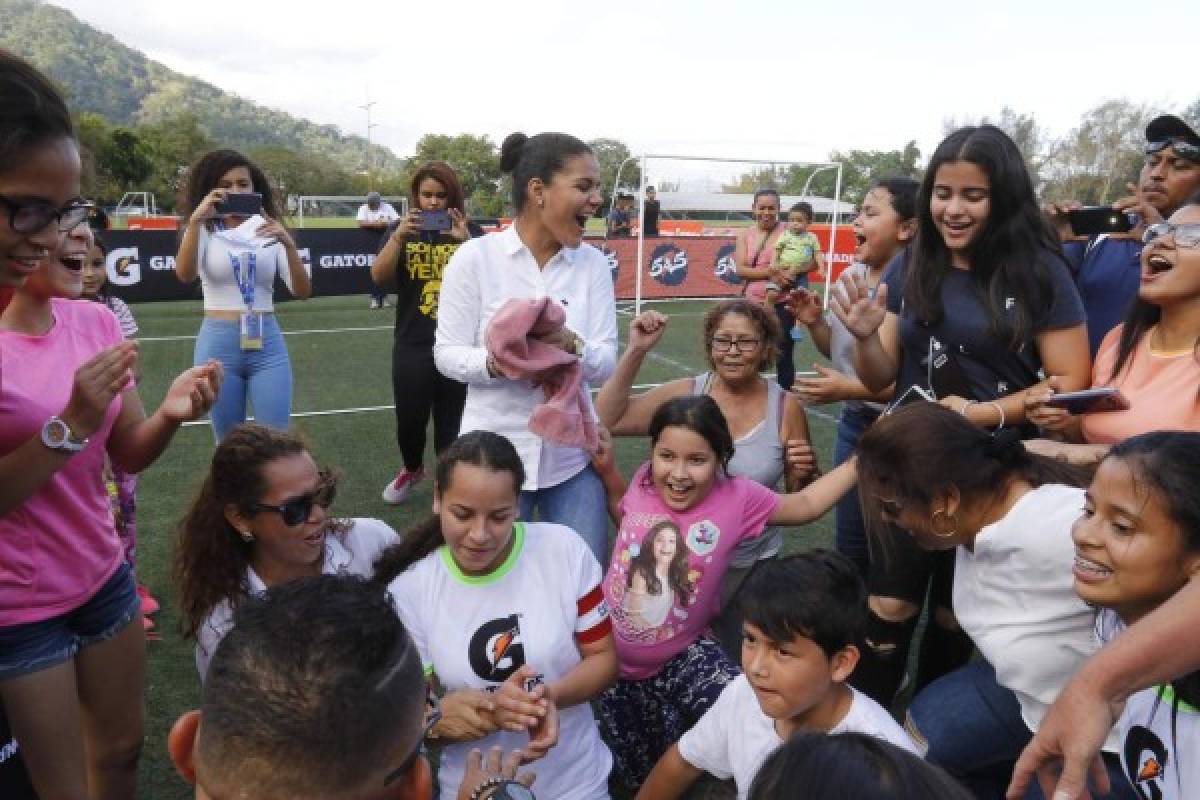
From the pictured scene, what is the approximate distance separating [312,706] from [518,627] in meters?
1.37

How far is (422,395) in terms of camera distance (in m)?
5.43

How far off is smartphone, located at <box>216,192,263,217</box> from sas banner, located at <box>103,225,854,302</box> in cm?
869

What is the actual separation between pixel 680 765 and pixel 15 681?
5.58ft

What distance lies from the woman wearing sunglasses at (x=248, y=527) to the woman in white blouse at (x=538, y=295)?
0.71 metres

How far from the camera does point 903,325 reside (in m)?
3.01

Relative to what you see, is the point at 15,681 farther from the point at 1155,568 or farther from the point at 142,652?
the point at 1155,568

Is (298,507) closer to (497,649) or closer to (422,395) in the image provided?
(497,649)

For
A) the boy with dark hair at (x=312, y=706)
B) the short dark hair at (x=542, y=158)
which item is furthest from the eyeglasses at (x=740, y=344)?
the boy with dark hair at (x=312, y=706)

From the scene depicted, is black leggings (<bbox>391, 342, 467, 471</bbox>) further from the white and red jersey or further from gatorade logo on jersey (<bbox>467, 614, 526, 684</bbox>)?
gatorade logo on jersey (<bbox>467, 614, 526, 684</bbox>)

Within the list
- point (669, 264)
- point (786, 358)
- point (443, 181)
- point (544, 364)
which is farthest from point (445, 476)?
point (669, 264)

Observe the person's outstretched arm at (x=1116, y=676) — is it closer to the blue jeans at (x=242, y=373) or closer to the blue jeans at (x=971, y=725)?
the blue jeans at (x=971, y=725)

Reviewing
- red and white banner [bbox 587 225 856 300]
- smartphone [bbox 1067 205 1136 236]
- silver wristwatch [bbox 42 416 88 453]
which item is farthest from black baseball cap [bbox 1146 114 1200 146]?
red and white banner [bbox 587 225 856 300]

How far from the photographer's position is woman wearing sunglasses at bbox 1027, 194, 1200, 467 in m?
2.36

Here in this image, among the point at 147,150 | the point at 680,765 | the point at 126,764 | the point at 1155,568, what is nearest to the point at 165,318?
the point at 126,764
